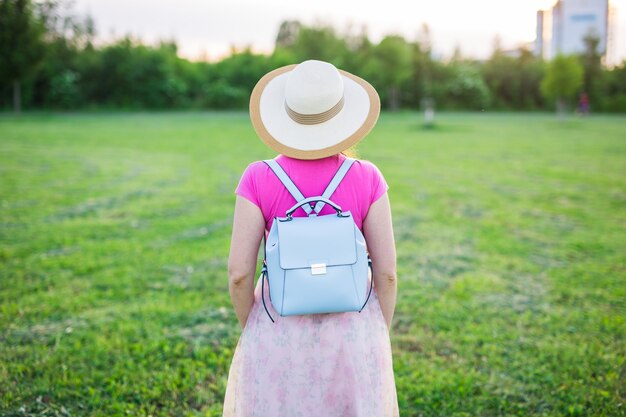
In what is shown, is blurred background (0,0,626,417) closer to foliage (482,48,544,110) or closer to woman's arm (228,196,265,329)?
woman's arm (228,196,265,329)

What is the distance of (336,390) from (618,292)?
3.98 m

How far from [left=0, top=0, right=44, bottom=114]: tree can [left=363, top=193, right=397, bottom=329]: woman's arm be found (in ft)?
106

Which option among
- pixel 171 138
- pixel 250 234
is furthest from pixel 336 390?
pixel 171 138

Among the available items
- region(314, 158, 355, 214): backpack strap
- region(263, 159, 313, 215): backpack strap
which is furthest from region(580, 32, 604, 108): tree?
region(263, 159, 313, 215): backpack strap

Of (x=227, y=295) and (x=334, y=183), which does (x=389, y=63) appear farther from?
(x=334, y=183)

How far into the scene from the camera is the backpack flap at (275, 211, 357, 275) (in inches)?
65.3

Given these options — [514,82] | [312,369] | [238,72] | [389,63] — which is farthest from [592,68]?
[312,369]

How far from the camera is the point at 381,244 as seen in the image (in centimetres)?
191

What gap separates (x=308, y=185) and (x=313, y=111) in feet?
0.83

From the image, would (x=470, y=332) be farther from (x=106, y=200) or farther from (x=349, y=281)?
(x=106, y=200)

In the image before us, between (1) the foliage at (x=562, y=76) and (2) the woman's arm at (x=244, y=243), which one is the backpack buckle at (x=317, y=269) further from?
(1) the foliage at (x=562, y=76)

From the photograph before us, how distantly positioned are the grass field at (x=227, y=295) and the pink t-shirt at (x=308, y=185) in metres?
1.70

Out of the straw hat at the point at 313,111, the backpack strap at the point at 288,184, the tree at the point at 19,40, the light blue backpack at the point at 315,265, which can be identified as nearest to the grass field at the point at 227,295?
the light blue backpack at the point at 315,265

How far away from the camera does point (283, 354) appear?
1.87 meters
